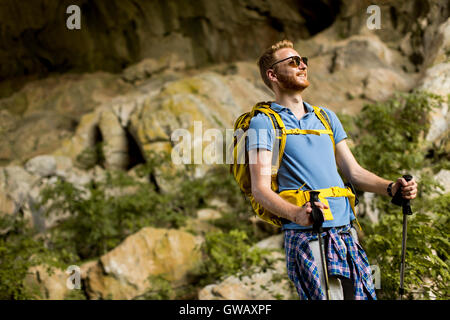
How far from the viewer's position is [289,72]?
1681mm

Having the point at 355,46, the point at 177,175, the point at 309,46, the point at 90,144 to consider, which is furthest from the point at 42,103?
the point at 355,46

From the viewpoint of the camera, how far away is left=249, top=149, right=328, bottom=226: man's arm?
139cm

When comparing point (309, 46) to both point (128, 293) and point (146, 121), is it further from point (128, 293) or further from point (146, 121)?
point (128, 293)

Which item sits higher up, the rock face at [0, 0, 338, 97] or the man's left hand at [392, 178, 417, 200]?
the rock face at [0, 0, 338, 97]

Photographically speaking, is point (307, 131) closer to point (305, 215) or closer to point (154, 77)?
point (305, 215)

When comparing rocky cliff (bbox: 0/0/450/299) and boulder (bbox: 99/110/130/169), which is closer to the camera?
rocky cliff (bbox: 0/0/450/299)

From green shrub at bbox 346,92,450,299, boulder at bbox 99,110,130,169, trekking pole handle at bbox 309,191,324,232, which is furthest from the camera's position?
boulder at bbox 99,110,130,169

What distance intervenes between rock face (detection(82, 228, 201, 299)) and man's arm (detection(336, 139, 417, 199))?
136 inches

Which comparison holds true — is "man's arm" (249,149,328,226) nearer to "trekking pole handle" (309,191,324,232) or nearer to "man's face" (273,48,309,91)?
"trekking pole handle" (309,191,324,232)

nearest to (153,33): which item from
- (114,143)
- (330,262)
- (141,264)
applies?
(114,143)

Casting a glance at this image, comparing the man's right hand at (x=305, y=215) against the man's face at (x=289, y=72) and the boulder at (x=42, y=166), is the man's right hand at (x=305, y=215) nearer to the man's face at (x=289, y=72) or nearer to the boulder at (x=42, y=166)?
the man's face at (x=289, y=72)

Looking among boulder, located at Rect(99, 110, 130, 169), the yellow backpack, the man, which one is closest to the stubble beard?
the man

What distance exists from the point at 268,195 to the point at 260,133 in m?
0.27

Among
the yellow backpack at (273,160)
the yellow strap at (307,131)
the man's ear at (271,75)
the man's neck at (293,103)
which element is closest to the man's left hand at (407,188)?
the yellow backpack at (273,160)
